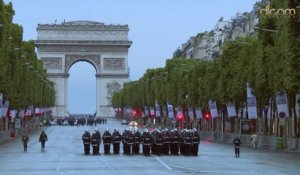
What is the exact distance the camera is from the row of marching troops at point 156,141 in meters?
58.5

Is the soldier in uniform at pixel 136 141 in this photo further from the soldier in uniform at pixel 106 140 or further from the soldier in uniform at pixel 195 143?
the soldier in uniform at pixel 195 143

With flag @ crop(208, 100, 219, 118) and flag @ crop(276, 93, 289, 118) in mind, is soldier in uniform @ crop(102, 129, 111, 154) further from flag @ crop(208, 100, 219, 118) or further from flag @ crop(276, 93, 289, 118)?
flag @ crop(208, 100, 219, 118)

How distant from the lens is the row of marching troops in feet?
192

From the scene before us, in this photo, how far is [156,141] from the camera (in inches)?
2323

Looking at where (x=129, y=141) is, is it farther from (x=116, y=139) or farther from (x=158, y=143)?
(x=158, y=143)

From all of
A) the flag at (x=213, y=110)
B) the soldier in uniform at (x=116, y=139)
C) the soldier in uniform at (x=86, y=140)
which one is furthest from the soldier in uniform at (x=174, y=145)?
the flag at (x=213, y=110)

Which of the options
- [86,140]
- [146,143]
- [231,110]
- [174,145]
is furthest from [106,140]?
[231,110]

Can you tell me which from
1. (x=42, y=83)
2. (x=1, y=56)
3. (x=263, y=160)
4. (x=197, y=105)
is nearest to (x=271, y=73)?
(x=263, y=160)

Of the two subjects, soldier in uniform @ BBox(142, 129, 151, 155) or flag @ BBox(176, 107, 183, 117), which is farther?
flag @ BBox(176, 107, 183, 117)

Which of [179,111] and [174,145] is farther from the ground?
[179,111]

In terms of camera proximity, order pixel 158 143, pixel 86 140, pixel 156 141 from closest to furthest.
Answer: pixel 156 141 → pixel 158 143 → pixel 86 140

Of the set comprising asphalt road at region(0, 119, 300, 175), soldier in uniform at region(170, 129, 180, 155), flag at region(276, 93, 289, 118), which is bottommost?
asphalt road at region(0, 119, 300, 175)

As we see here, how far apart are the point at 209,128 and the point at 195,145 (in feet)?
207

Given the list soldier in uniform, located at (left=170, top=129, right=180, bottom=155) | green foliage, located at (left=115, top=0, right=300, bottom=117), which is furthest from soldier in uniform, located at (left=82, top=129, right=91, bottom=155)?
green foliage, located at (left=115, top=0, right=300, bottom=117)
